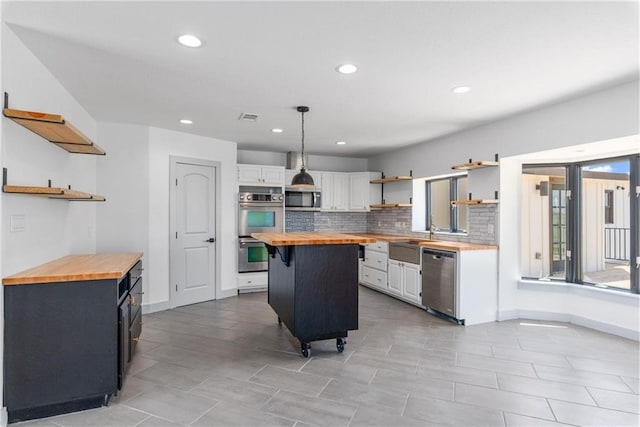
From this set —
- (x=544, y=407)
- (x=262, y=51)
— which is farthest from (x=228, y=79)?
(x=544, y=407)

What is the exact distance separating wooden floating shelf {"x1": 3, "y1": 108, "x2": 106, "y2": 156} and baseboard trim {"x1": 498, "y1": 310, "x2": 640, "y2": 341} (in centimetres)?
481

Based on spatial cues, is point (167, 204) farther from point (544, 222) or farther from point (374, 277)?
point (544, 222)

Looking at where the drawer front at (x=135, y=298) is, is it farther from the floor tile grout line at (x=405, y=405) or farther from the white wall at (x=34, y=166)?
the floor tile grout line at (x=405, y=405)

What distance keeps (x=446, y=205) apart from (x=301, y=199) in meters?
2.51

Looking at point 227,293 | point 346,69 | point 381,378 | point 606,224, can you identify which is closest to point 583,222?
point 606,224

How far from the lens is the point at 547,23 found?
82.8 inches

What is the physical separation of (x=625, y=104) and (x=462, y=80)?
4.90 ft

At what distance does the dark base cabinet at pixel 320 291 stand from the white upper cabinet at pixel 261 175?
260 centimetres

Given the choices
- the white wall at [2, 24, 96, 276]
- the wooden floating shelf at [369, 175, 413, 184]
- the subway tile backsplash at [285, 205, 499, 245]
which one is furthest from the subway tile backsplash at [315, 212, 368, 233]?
the white wall at [2, 24, 96, 276]

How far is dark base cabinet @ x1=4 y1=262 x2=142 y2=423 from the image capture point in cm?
218

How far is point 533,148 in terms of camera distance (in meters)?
3.96

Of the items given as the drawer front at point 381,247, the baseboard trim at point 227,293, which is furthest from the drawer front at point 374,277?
the baseboard trim at point 227,293

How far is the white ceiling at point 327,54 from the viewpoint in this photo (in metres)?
2.00

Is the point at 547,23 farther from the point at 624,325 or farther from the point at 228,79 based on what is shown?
the point at 624,325
